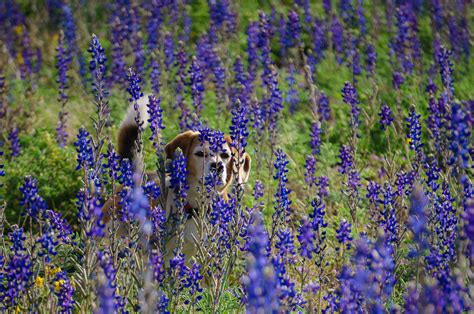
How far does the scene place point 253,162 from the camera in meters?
6.72

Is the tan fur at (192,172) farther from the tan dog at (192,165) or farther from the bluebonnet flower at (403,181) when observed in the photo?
the bluebonnet flower at (403,181)

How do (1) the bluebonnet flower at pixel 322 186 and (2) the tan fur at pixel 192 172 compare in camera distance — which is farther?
(1) the bluebonnet flower at pixel 322 186

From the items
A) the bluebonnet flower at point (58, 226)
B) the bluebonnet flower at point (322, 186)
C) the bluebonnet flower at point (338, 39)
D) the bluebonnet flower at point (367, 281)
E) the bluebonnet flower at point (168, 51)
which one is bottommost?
the bluebonnet flower at point (338, 39)

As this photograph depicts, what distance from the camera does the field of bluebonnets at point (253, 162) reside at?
121 inches

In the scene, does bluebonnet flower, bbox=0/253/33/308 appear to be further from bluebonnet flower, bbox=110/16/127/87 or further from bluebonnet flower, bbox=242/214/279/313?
bluebonnet flower, bbox=110/16/127/87

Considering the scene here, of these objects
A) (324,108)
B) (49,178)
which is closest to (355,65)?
(324,108)

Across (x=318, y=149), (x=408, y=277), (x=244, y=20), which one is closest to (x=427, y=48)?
(x=244, y=20)

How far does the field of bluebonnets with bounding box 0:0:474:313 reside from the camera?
307cm

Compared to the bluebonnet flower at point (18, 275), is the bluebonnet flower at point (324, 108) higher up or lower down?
lower down

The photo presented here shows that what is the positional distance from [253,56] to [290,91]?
62 cm

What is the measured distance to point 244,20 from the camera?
35.0ft

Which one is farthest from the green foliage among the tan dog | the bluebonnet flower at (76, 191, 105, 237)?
the bluebonnet flower at (76, 191, 105, 237)

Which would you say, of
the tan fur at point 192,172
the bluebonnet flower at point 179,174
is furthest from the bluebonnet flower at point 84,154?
the tan fur at point 192,172

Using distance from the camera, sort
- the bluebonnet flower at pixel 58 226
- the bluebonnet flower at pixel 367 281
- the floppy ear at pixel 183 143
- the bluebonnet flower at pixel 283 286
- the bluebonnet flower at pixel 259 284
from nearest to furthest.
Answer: the bluebonnet flower at pixel 259 284
the bluebonnet flower at pixel 367 281
the bluebonnet flower at pixel 283 286
the bluebonnet flower at pixel 58 226
the floppy ear at pixel 183 143
